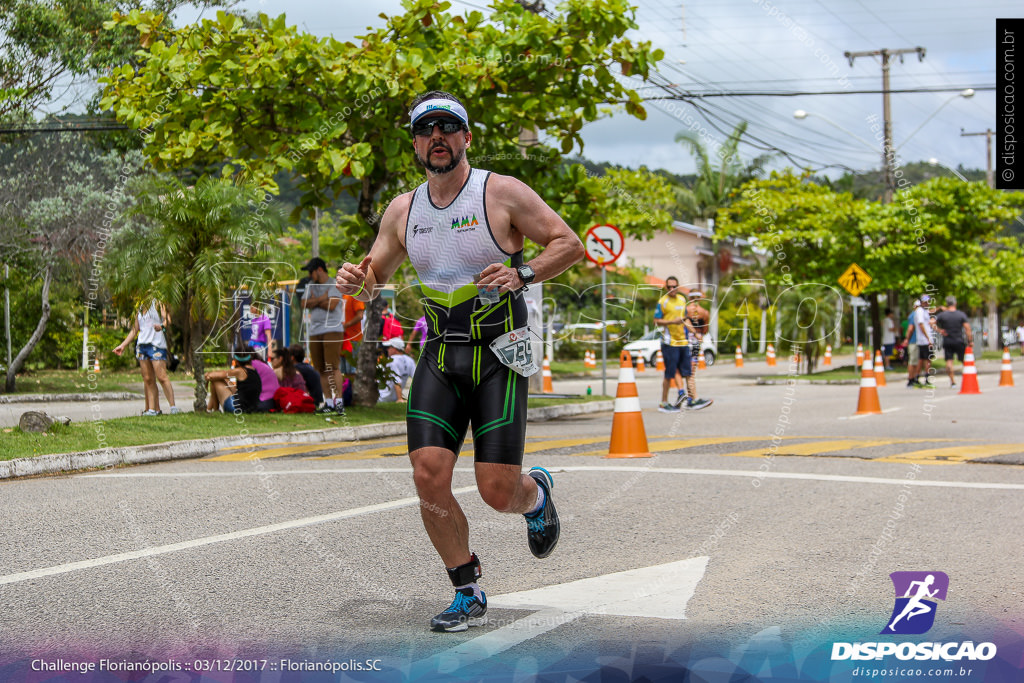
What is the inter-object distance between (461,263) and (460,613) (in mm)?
1379

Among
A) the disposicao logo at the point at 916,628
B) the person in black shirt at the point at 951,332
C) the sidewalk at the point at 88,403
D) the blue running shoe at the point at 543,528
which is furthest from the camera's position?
the person in black shirt at the point at 951,332

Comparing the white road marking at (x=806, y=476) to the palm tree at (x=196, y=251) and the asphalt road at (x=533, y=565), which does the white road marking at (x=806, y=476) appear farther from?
the palm tree at (x=196, y=251)

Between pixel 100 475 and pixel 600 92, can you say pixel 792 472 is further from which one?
pixel 600 92

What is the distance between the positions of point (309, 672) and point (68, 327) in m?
24.2

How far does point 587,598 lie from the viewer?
4992 mm

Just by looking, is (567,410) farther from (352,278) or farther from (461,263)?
(461,263)

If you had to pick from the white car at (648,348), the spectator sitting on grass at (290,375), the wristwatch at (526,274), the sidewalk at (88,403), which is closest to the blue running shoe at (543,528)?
the wristwatch at (526,274)

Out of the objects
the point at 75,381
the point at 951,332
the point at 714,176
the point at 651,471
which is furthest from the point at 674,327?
the point at 714,176

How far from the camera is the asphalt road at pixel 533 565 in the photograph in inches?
165

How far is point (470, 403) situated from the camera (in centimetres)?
464

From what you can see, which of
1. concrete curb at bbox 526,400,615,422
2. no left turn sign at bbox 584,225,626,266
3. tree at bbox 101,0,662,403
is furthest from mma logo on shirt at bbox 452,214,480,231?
no left turn sign at bbox 584,225,626,266

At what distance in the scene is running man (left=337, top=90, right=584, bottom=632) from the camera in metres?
4.55

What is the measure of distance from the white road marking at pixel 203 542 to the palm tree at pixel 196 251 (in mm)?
7015

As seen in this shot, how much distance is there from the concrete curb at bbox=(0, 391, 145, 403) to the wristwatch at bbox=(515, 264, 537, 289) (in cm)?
1738
